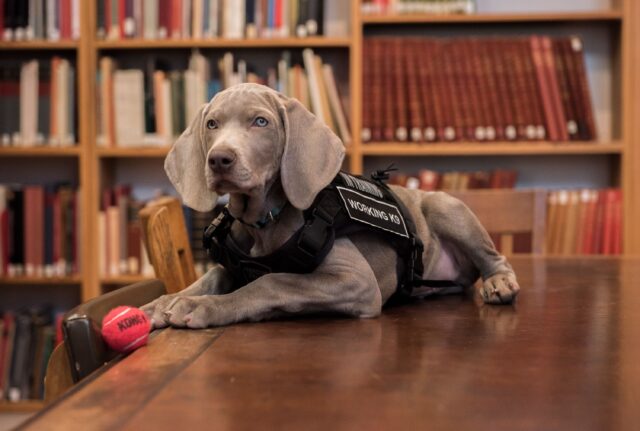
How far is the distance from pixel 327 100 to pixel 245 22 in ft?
1.45

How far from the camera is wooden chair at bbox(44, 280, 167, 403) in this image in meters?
1.02

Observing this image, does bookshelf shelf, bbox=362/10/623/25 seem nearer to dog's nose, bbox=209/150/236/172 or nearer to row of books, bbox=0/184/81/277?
row of books, bbox=0/184/81/277

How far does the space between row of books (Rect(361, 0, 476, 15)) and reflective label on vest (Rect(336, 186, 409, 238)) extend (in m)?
1.84

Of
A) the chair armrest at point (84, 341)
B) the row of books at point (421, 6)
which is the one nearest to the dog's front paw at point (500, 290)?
the chair armrest at point (84, 341)

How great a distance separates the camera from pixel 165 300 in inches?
50.1

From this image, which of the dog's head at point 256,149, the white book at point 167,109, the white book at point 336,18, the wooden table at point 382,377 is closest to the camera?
the wooden table at point 382,377

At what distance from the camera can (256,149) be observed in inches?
53.3

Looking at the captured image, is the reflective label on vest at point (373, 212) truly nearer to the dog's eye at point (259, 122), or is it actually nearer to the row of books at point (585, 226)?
the dog's eye at point (259, 122)

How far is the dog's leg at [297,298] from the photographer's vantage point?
123 centimetres

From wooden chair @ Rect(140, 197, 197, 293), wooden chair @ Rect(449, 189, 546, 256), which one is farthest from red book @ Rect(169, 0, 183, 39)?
wooden chair @ Rect(140, 197, 197, 293)

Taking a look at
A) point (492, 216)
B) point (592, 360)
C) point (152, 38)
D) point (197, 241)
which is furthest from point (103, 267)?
point (592, 360)

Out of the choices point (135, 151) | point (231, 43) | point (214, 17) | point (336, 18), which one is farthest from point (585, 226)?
point (135, 151)

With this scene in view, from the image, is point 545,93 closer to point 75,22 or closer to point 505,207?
point 505,207

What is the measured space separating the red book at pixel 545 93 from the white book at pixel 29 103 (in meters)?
1.95
